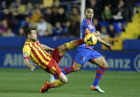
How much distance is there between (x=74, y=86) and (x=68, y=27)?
819 centimetres

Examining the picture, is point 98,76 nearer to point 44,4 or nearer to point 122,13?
point 122,13

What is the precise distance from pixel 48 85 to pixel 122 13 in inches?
406

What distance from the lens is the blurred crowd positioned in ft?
69.7

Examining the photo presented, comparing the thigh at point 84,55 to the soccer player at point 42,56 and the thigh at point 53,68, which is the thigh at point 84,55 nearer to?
the soccer player at point 42,56

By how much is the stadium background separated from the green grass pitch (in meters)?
0.93

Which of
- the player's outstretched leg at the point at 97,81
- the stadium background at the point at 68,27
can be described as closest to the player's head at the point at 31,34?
the player's outstretched leg at the point at 97,81

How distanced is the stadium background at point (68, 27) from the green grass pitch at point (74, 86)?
93 cm

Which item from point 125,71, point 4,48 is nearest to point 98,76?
point 125,71

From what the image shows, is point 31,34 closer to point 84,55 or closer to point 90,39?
point 90,39

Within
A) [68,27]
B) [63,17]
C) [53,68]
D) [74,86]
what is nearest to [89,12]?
[53,68]

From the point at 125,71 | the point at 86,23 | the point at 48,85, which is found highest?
the point at 86,23

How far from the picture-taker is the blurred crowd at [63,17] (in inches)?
837

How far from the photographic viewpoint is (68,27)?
21609mm

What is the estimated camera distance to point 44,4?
916 inches
